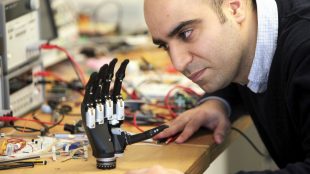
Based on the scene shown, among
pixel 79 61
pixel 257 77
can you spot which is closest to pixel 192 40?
pixel 257 77

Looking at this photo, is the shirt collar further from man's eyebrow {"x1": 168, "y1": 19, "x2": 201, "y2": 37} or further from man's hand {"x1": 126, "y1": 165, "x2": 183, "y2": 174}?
man's hand {"x1": 126, "y1": 165, "x2": 183, "y2": 174}

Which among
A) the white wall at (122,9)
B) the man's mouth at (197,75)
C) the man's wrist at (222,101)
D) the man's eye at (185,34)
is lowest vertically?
the white wall at (122,9)

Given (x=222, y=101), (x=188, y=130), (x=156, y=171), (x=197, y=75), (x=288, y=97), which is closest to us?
(x=156, y=171)

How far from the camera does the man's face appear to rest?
66.2 inches

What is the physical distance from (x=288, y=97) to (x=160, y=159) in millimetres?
350

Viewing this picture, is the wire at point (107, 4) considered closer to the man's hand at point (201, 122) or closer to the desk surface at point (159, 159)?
the man's hand at point (201, 122)

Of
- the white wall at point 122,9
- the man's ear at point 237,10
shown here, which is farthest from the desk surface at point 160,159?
the white wall at point 122,9

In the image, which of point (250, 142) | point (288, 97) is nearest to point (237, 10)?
point (288, 97)

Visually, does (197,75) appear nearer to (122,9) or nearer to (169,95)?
(169,95)

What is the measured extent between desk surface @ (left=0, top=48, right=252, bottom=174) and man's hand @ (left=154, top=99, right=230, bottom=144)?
24 millimetres

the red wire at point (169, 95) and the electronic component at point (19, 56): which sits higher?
the electronic component at point (19, 56)

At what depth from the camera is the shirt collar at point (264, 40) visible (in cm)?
175

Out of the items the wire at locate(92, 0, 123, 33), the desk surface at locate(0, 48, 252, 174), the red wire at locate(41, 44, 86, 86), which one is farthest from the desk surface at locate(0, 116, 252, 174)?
the wire at locate(92, 0, 123, 33)

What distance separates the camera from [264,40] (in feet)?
5.77
